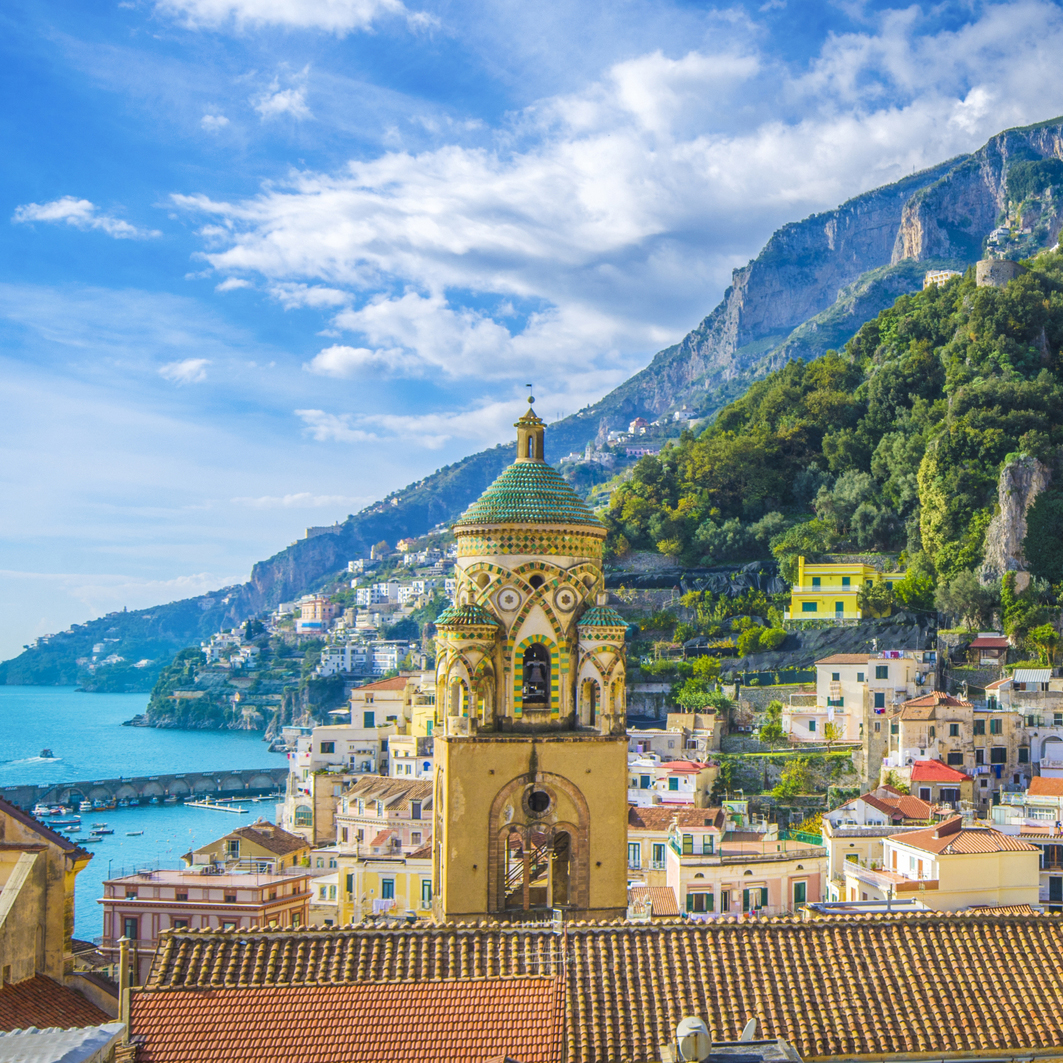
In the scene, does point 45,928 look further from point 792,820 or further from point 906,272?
point 906,272

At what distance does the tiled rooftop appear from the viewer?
10641 mm

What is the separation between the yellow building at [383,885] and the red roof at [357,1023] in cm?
2395

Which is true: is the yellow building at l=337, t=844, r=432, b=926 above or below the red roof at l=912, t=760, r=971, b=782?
below

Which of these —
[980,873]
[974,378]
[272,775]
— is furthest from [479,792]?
[272,775]

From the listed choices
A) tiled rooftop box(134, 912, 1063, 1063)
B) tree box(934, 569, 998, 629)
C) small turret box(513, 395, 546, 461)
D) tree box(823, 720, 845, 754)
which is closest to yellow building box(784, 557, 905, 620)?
tree box(934, 569, 998, 629)

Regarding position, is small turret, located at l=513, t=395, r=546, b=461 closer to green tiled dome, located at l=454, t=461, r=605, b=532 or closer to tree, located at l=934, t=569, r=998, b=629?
green tiled dome, located at l=454, t=461, r=605, b=532

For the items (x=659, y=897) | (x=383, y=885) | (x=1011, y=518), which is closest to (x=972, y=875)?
(x=659, y=897)

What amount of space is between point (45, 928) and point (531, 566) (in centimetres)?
636

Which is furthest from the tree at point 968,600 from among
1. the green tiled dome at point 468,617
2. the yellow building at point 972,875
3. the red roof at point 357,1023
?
the red roof at point 357,1023

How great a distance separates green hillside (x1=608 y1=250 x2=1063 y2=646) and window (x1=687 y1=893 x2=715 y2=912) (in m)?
36.0

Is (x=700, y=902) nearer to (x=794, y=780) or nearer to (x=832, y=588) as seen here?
(x=794, y=780)

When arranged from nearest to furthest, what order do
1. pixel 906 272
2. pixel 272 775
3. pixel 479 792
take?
pixel 479 792 → pixel 272 775 → pixel 906 272

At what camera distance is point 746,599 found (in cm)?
7262

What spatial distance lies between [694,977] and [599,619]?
16.8 ft
